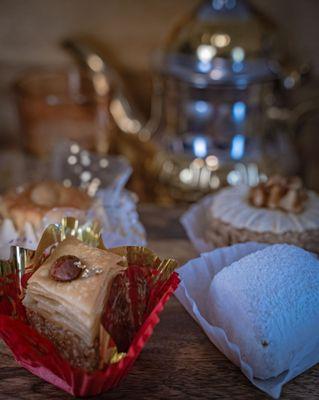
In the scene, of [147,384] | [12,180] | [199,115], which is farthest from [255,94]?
[147,384]

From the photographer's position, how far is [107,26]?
1.34 m

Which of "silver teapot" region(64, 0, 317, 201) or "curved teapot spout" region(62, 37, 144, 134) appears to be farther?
"curved teapot spout" region(62, 37, 144, 134)

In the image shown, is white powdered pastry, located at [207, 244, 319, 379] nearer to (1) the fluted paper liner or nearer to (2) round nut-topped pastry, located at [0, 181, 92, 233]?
(1) the fluted paper liner

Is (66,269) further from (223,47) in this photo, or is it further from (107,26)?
(107,26)

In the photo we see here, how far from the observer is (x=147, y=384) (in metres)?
0.67

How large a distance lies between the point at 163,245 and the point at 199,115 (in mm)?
287

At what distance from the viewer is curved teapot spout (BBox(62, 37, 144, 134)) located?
129cm

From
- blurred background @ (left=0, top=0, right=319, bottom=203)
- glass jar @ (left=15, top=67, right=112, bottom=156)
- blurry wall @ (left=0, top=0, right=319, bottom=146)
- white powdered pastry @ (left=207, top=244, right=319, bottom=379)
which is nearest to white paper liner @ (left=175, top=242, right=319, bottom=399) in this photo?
white powdered pastry @ (left=207, top=244, right=319, bottom=379)

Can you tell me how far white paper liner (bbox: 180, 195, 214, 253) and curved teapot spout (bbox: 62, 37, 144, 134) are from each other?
0.33m

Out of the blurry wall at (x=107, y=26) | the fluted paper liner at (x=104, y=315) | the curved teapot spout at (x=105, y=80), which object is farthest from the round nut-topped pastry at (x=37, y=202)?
the blurry wall at (x=107, y=26)

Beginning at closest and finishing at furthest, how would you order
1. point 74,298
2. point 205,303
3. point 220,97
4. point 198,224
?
point 74,298
point 205,303
point 198,224
point 220,97

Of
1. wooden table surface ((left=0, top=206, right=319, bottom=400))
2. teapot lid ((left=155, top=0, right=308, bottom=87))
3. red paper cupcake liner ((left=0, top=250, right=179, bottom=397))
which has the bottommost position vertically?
wooden table surface ((left=0, top=206, right=319, bottom=400))

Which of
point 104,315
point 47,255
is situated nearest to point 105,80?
point 47,255

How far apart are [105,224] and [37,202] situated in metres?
0.10
